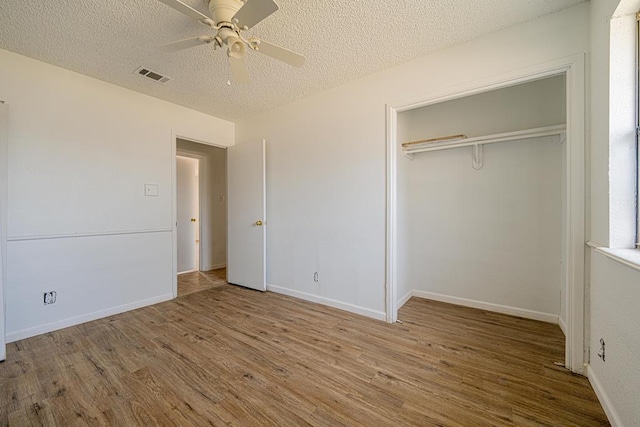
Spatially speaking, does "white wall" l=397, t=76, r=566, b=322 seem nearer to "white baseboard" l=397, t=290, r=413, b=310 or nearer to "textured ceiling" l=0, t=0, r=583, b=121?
"white baseboard" l=397, t=290, r=413, b=310

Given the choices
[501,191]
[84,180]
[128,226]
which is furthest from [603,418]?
[84,180]

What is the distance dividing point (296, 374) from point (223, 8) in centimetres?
246

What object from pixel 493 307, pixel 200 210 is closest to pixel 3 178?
pixel 200 210

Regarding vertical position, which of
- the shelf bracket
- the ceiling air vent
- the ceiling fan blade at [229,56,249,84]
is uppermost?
the ceiling air vent

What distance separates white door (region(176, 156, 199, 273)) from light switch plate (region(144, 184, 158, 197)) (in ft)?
5.90

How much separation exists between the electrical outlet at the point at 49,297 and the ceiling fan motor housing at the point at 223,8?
290 cm

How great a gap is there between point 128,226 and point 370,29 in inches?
127

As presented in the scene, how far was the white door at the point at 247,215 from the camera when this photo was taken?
3.55 meters

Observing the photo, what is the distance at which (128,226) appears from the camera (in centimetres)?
293

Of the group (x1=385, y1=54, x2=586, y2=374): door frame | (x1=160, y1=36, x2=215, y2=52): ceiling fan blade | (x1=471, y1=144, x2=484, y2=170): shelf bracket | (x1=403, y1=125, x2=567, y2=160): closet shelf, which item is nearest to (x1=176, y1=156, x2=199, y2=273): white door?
(x1=160, y1=36, x2=215, y2=52): ceiling fan blade

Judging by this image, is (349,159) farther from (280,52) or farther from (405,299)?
(405,299)

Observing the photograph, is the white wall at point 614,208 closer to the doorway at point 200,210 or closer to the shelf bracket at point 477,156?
the shelf bracket at point 477,156

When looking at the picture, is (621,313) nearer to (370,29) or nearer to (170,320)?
(370,29)

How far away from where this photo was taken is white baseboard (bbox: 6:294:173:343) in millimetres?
2260
